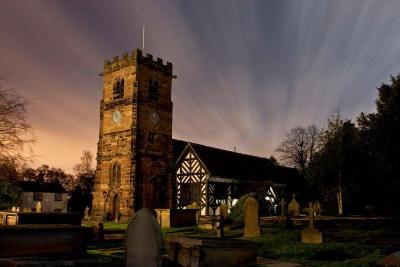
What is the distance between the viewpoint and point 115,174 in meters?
39.2

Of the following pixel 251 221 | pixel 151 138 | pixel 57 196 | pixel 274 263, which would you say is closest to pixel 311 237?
pixel 251 221

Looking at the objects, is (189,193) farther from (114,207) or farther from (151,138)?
(114,207)

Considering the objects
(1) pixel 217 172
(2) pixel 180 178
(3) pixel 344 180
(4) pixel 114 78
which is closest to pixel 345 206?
(3) pixel 344 180

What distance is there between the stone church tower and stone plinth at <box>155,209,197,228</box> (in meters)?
9.49

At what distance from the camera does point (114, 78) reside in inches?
1658

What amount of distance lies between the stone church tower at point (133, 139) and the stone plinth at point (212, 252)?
2598cm

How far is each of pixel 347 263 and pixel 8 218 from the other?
43.2 ft

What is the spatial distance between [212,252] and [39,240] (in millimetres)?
4372

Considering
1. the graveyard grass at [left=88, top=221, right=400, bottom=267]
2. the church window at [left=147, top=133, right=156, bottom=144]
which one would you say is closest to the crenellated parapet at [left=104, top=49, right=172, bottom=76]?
the church window at [left=147, top=133, right=156, bottom=144]

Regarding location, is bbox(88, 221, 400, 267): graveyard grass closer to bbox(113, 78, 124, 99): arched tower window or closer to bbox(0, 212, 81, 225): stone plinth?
bbox(0, 212, 81, 225): stone plinth

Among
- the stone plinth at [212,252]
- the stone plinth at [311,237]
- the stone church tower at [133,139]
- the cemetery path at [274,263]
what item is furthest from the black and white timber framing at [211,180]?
the stone plinth at [212,252]

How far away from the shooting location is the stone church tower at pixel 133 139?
38062 mm

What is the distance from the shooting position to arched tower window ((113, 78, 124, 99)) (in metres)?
41.3

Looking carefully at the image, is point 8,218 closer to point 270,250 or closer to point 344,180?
point 270,250
